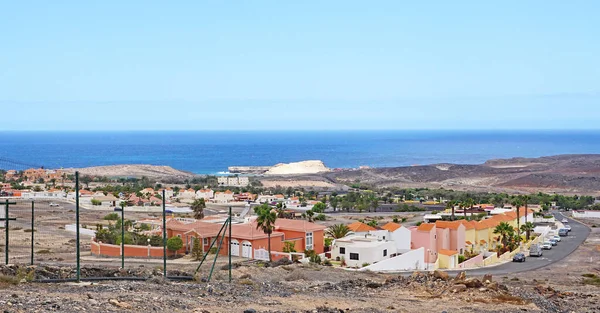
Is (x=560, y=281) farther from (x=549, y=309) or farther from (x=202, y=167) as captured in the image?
(x=202, y=167)

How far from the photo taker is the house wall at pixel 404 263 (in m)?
33.6

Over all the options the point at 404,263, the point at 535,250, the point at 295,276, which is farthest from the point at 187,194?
the point at 295,276

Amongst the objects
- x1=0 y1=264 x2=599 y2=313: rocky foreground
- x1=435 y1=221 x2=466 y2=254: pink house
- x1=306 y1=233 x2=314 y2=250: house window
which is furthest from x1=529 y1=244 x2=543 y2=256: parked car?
x1=0 y1=264 x2=599 y2=313: rocky foreground

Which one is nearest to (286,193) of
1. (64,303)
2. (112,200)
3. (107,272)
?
(112,200)

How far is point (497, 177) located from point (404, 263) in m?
101

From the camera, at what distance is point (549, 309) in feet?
55.1

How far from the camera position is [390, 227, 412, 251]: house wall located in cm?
3831

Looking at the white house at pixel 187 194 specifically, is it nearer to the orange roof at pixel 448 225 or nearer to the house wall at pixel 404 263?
the orange roof at pixel 448 225

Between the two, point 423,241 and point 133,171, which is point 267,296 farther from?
point 133,171

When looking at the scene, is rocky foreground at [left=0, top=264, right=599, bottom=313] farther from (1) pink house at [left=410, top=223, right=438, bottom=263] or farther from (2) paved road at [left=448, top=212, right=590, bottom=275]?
(1) pink house at [left=410, top=223, right=438, bottom=263]

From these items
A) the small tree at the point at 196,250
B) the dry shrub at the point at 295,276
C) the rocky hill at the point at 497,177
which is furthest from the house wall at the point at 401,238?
the rocky hill at the point at 497,177

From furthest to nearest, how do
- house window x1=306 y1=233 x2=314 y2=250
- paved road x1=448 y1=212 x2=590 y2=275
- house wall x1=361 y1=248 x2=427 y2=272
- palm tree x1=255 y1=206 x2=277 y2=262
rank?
house window x1=306 y1=233 x2=314 y2=250
paved road x1=448 y1=212 x2=590 y2=275
palm tree x1=255 y1=206 x2=277 y2=262
house wall x1=361 y1=248 x2=427 y2=272

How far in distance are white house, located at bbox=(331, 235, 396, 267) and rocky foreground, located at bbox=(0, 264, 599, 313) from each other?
1471 centimetres

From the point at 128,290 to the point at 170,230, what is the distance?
2277 centimetres
